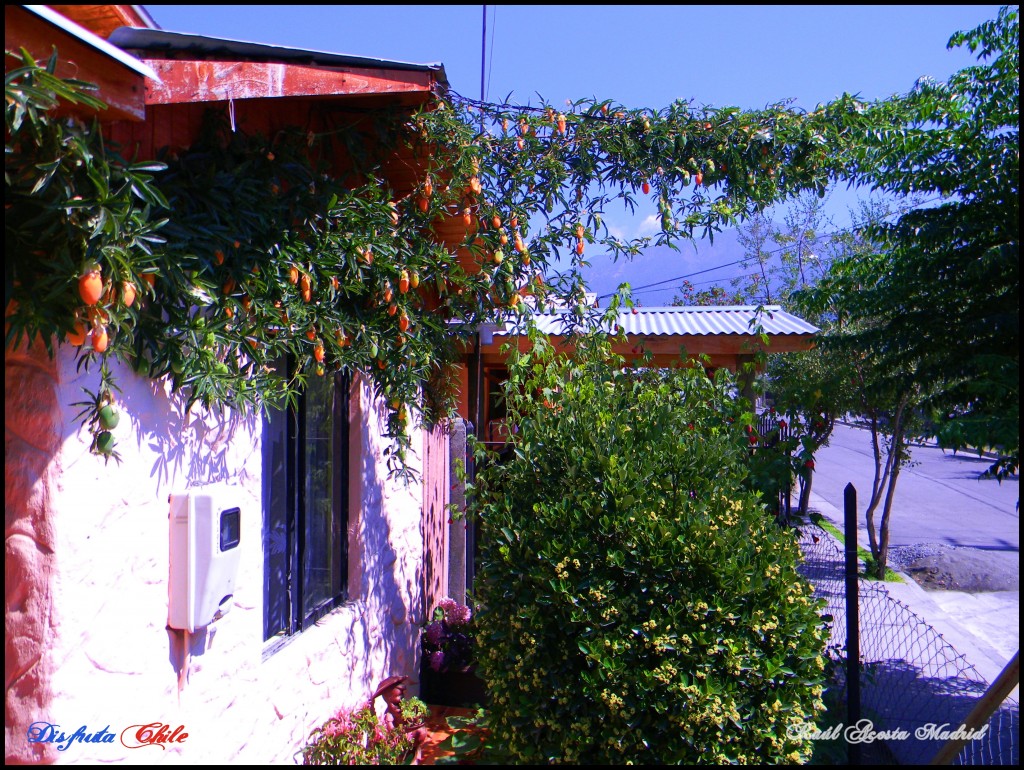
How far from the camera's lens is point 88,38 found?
66.7 inches

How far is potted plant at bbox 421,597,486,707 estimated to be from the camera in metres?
5.02

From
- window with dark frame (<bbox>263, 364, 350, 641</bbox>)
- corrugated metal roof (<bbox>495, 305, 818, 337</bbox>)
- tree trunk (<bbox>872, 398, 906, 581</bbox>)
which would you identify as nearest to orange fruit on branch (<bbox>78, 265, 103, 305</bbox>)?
window with dark frame (<bbox>263, 364, 350, 641</bbox>)

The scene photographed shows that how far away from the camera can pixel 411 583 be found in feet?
16.9

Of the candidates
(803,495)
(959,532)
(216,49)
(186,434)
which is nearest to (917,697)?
(803,495)

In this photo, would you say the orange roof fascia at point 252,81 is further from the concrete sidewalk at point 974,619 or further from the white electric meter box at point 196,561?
the concrete sidewalk at point 974,619

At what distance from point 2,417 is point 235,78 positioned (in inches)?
46.9

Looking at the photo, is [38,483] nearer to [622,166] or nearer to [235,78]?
[235,78]

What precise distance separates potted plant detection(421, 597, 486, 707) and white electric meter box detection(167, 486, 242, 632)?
8.67ft

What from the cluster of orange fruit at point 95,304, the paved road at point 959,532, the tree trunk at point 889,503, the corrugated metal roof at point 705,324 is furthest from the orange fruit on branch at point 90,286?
the tree trunk at point 889,503

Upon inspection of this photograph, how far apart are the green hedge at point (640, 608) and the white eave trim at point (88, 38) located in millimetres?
2354

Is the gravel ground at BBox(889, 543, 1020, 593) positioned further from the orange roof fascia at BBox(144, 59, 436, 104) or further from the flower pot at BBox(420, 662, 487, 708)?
the orange roof fascia at BBox(144, 59, 436, 104)

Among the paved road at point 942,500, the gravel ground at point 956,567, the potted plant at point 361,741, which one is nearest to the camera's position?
the potted plant at point 361,741

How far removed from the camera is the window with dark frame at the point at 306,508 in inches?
135

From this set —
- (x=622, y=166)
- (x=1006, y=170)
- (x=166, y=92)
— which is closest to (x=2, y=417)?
(x=166, y=92)
